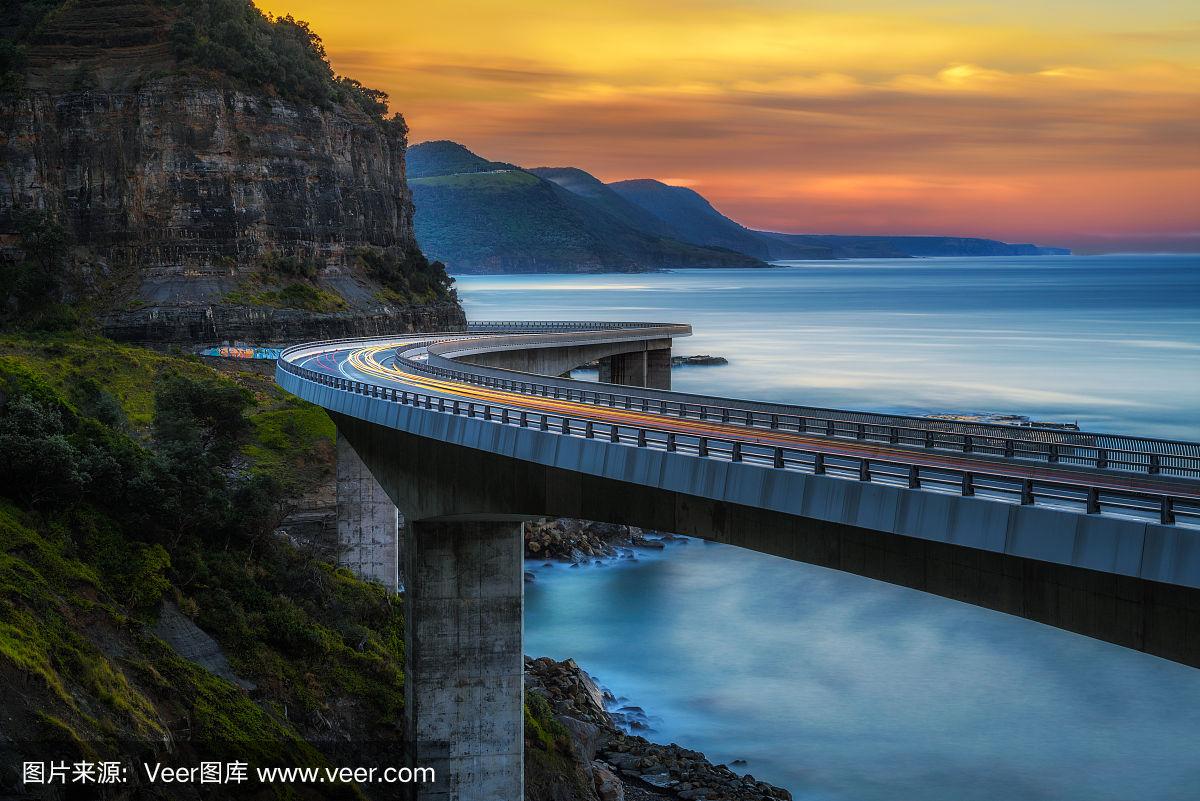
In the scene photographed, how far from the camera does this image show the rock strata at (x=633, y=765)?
3878 centimetres

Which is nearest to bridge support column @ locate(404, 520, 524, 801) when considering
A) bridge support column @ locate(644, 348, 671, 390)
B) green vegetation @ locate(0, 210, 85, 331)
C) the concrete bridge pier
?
green vegetation @ locate(0, 210, 85, 331)

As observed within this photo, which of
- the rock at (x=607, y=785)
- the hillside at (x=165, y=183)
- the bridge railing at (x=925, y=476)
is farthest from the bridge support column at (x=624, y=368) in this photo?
the bridge railing at (x=925, y=476)

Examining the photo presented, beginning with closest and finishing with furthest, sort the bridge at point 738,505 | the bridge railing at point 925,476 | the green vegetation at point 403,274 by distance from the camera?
the bridge railing at point 925,476, the bridge at point 738,505, the green vegetation at point 403,274

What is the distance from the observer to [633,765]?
133 ft

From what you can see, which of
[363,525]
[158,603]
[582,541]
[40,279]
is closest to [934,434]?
[158,603]

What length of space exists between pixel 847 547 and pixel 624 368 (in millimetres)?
88265

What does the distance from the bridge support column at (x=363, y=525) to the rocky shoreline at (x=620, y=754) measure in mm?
12053

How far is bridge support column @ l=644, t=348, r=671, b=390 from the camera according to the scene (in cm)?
11394

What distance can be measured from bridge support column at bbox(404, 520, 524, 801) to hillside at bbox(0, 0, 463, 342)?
64235mm

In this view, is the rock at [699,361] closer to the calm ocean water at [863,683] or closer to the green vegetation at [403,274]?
the green vegetation at [403,274]

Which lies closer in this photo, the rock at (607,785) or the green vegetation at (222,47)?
the rock at (607,785)

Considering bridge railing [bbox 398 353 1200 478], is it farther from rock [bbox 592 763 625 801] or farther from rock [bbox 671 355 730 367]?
rock [bbox 671 355 730 367]

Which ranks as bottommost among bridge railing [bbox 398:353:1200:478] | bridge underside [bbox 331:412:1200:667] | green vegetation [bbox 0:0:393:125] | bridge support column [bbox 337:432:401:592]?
bridge support column [bbox 337:432:401:592]

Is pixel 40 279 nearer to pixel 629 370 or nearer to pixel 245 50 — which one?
pixel 245 50
